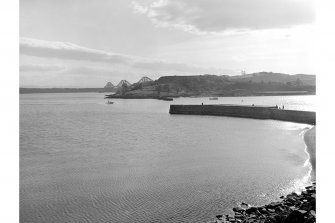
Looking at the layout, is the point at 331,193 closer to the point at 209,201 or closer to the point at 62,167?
the point at 209,201

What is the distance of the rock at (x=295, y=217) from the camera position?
13.5 ft

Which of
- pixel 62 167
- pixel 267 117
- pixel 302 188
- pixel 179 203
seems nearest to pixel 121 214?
pixel 179 203

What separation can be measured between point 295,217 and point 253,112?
76.6ft

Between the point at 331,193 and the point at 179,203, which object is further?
the point at 179,203

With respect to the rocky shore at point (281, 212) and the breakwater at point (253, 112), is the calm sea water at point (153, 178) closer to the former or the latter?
the rocky shore at point (281, 212)

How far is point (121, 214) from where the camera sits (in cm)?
560

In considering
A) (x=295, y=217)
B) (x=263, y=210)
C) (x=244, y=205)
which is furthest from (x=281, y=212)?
(x=244, y=205)

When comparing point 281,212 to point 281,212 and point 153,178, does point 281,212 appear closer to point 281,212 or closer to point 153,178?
point 281,212

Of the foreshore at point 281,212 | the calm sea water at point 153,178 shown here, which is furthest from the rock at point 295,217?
the calm sea water at point 153,178

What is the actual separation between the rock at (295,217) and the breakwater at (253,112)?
17.9 m

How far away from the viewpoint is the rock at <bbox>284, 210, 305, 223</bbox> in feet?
13.5

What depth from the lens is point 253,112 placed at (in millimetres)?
26859

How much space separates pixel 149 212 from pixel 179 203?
70cm

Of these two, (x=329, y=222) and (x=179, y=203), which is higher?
(x=329, y=222)
